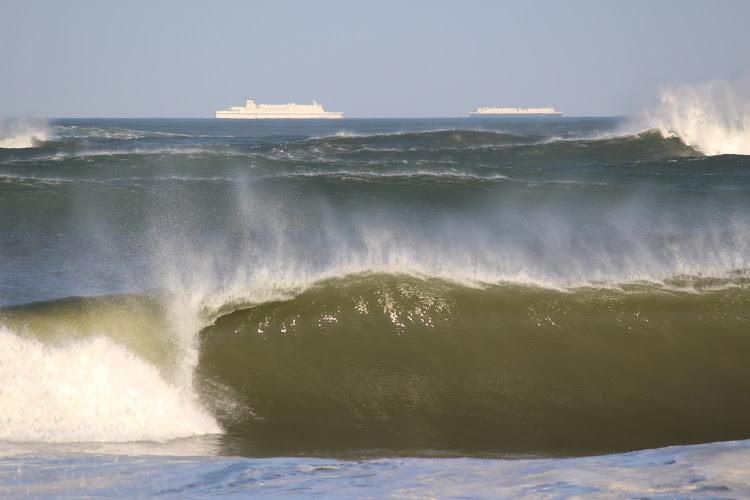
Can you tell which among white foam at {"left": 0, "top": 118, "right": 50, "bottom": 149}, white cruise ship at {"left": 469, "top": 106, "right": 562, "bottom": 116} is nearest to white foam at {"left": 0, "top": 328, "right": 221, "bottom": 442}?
white foam at {"left": 0, "top": 118, "right": 50, "bottom": 149}

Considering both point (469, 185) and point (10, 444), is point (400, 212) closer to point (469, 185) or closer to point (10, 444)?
point (469, 185)

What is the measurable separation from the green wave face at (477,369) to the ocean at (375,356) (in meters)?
0.02

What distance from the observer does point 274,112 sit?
125 meters

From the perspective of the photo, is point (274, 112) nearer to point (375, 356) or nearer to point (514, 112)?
point (514, 112)

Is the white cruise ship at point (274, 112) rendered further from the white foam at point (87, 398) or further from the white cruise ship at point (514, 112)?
the white foam at point (87, 398)

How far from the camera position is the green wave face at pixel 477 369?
15.1 feet

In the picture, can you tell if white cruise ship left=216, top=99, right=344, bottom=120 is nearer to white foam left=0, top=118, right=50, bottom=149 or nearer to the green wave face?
white foam left=0, top=118, right=50, bottom=149

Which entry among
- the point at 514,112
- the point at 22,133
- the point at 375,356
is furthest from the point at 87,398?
the point at 514,112

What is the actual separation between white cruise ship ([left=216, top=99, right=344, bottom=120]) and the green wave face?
12047cm

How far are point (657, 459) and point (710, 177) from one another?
48.1 ft

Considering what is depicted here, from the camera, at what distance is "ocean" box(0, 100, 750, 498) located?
326 cm

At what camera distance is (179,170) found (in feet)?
53.3

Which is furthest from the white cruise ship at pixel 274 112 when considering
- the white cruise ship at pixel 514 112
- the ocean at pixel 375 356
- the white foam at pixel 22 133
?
the ocean at pixel 375 356

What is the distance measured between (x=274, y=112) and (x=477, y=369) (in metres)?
124
